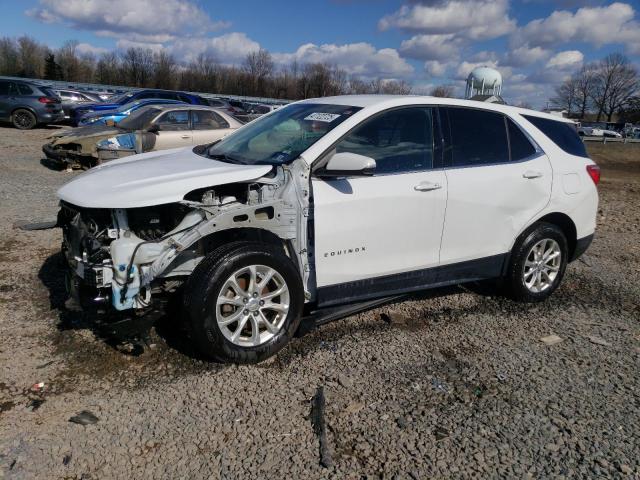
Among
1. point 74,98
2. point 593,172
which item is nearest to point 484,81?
point 74,98

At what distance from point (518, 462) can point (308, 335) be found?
6.06ft

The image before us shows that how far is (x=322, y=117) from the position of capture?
4219 mm

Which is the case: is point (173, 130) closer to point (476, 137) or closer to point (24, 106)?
point (476, 137)

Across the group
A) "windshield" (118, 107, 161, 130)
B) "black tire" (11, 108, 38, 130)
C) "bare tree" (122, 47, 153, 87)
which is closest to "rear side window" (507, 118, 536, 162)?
"windshield" (118, 107, 161, 130)

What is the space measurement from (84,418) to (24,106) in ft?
62.8

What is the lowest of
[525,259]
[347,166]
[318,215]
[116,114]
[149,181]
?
[525,259]

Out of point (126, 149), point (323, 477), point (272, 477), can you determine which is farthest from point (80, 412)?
point (126, 149)

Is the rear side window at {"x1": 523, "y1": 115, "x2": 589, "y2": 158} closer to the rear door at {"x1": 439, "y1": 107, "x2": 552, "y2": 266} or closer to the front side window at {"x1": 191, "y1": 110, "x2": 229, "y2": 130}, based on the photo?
the rear door at {"x1": 439, "y1": 107, "x2": 552, "y2": 266}

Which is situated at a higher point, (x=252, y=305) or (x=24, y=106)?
(x=24, y=106)

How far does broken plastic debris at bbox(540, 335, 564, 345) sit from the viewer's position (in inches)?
170

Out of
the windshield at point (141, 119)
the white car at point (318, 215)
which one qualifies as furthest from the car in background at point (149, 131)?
the white car at point (318, 215)

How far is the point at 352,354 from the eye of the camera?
396 cm

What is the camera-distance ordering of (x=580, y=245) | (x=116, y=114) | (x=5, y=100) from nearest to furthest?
(x=580, y=245) → (x=116, y=114) → (x=5, y=100)

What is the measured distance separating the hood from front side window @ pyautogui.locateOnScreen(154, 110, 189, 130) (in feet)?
24.1
